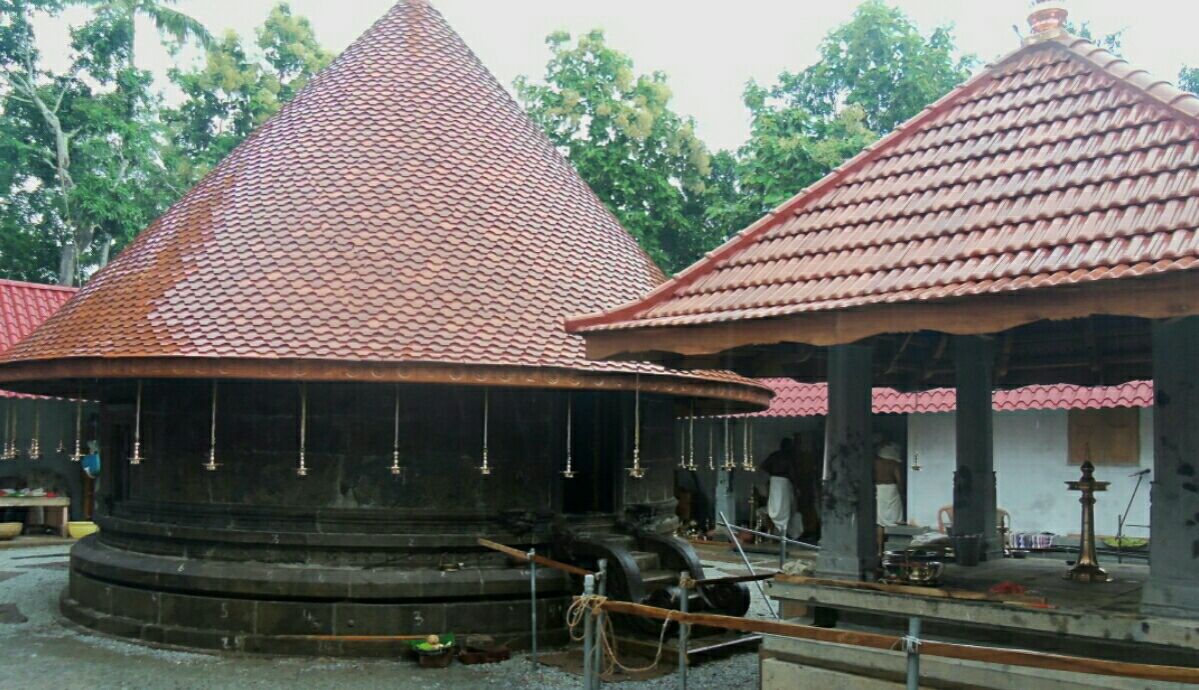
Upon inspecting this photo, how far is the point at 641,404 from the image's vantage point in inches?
451

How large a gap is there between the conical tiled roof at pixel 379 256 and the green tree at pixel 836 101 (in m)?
10.9

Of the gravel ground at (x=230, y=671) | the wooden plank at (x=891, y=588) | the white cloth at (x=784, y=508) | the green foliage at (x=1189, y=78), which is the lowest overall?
the gravel ground at (x=230, y=671)

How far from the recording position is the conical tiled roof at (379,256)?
30.3ft

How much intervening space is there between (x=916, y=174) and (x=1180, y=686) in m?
3.21

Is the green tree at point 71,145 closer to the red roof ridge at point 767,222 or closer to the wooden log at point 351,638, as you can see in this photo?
the wooden log at point 351,638

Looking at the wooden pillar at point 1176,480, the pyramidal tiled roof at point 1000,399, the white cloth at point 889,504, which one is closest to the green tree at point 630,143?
the pyramidal tiled roof at point 1000,399

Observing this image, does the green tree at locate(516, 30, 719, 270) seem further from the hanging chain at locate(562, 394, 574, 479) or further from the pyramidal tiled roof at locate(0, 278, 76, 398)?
the hanging chain at locate(562, 394, 574, 479)

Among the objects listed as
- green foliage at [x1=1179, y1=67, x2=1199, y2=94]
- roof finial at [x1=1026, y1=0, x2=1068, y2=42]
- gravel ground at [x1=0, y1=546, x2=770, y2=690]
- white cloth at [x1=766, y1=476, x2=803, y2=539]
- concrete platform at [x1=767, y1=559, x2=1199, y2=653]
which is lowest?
gravel ground at [x1=0, y1=546, x2=770, y2=690]

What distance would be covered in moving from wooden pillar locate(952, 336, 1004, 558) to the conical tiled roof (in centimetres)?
271

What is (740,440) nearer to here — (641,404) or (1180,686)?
(641,404)

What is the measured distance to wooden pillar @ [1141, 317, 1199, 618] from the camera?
17.7ft

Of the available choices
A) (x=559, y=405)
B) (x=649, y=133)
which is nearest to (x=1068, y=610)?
(x=559, y=405)

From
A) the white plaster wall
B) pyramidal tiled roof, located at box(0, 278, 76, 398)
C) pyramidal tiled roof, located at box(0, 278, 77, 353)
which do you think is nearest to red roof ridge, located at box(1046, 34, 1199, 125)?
the white plaster wall

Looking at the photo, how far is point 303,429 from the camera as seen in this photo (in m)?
9.48
